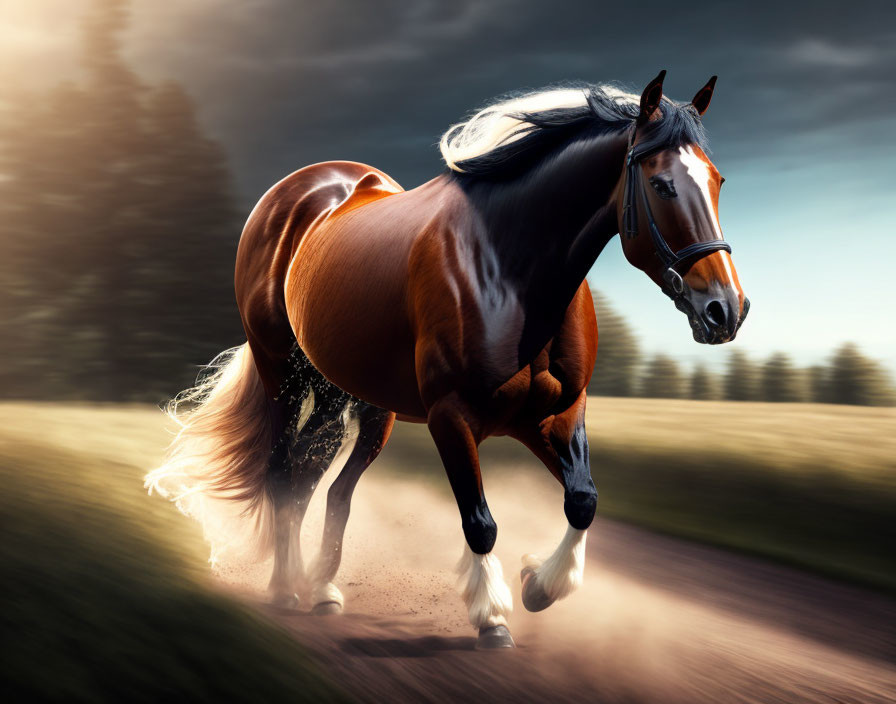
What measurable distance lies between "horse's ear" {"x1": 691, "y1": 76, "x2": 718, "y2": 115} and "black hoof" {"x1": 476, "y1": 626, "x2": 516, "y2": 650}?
2.30 meters

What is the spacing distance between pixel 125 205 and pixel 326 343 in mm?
10887

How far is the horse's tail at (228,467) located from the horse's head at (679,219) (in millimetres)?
2894

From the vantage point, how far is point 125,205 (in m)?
13.8

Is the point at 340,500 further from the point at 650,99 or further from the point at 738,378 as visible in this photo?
the point at 738,378

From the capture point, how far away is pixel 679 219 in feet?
9.61

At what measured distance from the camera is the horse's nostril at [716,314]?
281cm

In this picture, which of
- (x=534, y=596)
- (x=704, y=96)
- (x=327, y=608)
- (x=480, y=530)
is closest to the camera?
(x=704, y=96)

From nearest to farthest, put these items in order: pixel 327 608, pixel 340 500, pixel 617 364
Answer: pixel 327 608 < pixel 340 500 < pixel 617 364

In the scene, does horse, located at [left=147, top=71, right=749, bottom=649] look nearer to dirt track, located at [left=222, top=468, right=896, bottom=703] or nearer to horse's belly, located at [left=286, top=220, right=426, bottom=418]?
horse's belly, located at [left=286, top=220, right=426, bottom=418]

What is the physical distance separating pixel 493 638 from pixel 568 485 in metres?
0.74

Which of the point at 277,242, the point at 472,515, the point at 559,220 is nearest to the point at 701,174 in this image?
the point at 559,220

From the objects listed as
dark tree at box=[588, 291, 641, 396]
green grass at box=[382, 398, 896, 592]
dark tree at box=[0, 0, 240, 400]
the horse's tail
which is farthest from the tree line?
the horse's tail

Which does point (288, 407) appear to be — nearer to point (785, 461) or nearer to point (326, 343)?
point (326, 343)

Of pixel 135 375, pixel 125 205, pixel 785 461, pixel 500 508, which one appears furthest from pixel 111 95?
pixel 785 461
